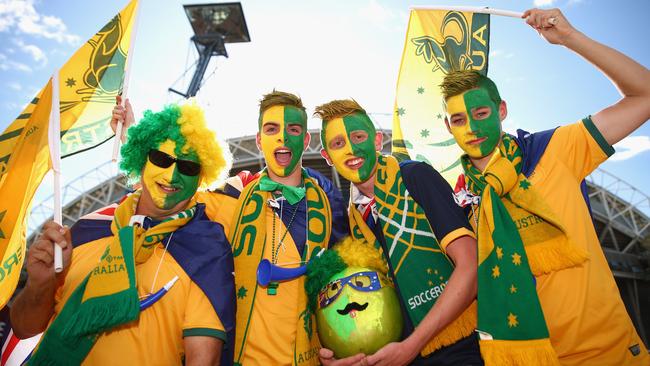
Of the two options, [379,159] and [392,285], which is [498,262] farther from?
[379,159]

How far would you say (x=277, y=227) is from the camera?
300 centimetres

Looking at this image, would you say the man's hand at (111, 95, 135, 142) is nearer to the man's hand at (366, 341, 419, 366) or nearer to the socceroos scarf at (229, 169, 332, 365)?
the socceroos scarf at (229, 169, 332, 365)

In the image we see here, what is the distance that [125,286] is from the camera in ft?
7.25

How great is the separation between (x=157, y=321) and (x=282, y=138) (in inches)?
66.4

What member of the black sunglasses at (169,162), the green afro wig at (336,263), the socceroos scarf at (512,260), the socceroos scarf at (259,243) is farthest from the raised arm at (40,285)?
the socceroos scarf at (512,260)

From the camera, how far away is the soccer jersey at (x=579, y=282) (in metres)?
2.05

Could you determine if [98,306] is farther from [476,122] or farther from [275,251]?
[476,122]

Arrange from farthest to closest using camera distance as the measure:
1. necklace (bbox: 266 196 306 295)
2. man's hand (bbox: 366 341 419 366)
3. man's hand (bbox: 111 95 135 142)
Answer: man's hand (bbox: 111 95 135 142)
necklace (bbox: 266 196 306 295)
man's hand (bbox: 366 341 419 366)

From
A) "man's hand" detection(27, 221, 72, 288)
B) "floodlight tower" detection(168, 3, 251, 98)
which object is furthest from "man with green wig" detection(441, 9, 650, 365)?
"floodlight tower" detection(168, 3, 251, 98)

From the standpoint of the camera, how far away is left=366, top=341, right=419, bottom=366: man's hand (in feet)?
6.65

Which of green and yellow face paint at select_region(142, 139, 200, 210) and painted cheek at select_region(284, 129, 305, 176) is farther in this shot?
painted cheek at select_region(284, 129, 305, 176)

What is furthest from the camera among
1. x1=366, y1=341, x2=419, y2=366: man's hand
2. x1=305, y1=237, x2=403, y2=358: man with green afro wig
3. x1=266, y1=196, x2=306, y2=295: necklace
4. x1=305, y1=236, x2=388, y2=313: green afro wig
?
x1=266, y1=196, x2=306, y2=295: necklace

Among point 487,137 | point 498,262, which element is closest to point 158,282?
point 498,262

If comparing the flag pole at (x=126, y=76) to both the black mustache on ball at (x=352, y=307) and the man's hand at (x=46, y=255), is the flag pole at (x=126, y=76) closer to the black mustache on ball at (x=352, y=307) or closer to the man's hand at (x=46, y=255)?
the man's hand at (x=46, y=255)
